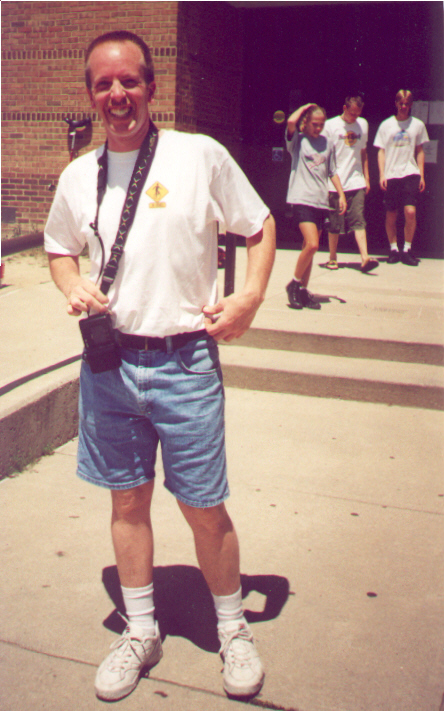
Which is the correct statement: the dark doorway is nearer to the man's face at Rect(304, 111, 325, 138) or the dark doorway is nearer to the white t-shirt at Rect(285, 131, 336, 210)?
the white t-shirt at Rect(285, 131, 336, 210)

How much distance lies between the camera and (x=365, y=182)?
328 inches

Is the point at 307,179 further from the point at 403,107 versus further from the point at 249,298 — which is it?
the point at 249,298

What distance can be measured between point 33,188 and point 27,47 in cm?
189

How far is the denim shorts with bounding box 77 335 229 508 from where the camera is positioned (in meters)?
2.20

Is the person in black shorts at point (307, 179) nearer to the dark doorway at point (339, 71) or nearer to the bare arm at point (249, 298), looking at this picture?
the bare arm at point (249, 298)

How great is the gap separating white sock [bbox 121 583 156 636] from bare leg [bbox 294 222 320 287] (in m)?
4.09

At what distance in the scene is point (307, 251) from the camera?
20.1ft

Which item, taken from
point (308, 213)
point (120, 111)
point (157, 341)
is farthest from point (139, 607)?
point (308, 213)

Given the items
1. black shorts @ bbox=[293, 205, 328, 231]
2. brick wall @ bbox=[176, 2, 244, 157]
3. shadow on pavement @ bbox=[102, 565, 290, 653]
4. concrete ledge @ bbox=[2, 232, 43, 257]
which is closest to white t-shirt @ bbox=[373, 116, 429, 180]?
brick wall @ bbox=[176, 2, 244, 157]

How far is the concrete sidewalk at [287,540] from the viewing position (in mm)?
2322

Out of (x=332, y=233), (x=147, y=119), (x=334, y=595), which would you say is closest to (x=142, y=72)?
(x=147, y=119)

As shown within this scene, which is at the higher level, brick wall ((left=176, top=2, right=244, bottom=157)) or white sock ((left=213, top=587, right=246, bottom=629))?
brick wall ((left=176, top=2, right=244, bottom=157))

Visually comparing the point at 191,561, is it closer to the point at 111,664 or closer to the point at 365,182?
the point at 111,664

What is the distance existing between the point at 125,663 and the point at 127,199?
1.43m
